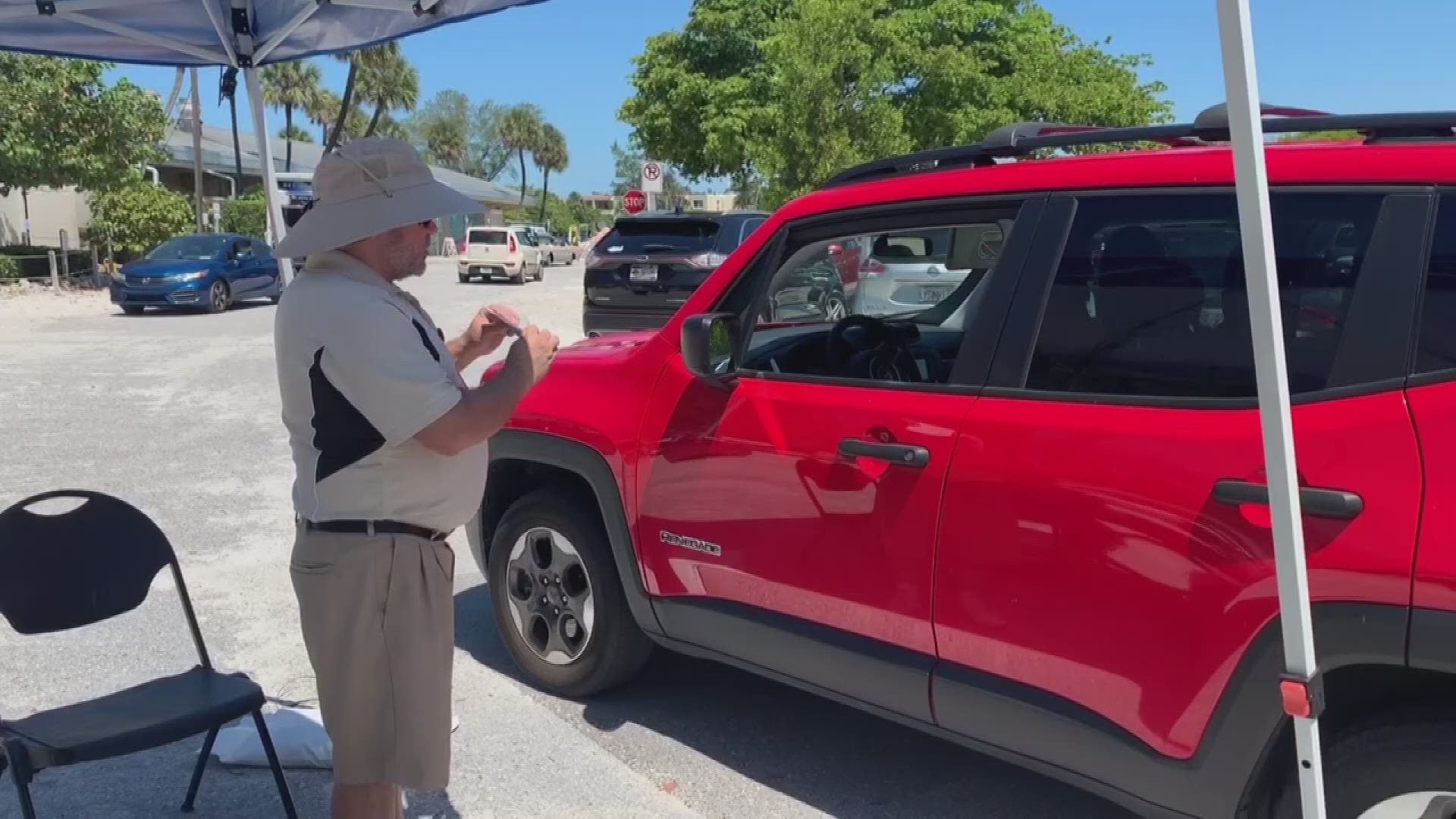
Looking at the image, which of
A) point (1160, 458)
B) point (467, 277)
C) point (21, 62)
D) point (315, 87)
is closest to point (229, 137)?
point (315, 87)

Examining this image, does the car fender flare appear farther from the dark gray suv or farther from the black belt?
the dark gray suv

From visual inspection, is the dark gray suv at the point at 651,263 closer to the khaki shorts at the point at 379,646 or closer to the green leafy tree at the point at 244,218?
the khaki shorts at the point at 379,646

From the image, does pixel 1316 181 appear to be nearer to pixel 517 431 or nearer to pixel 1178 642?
pixel 1178 642

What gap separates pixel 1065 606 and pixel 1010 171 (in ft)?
3.65

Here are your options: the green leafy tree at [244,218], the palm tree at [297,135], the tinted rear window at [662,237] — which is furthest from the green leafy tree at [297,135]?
the tinted rear window at [662,237]

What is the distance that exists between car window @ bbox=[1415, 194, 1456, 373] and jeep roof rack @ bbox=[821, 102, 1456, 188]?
24 centimetres

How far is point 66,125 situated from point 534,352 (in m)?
25.8

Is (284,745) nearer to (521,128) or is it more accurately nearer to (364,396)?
(364,396)

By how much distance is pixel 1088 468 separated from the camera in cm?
260

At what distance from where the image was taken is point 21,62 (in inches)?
930

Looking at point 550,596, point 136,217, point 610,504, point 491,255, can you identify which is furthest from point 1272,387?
point 491,255

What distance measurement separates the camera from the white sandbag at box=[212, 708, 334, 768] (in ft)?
11.9

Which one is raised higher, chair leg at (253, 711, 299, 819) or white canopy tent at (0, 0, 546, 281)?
white canopy tent at (0, 0, 546, 281)

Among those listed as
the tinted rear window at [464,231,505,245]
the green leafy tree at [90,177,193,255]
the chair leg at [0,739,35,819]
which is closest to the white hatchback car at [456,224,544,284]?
the tinted rear window at [464,231,505,245]
